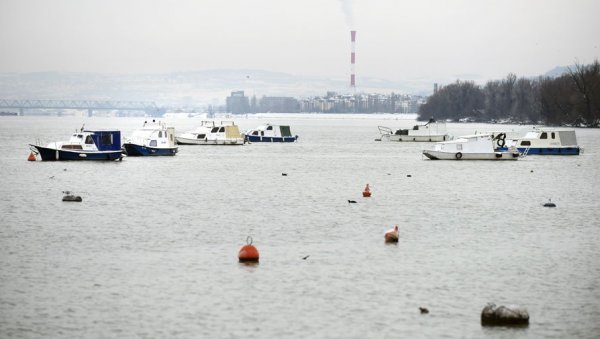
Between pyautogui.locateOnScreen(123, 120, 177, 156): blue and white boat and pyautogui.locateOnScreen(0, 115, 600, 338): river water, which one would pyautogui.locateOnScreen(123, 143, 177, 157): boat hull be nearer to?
pyautogui.locateOnScreen(123, 120, 177, 156): blue and white boat

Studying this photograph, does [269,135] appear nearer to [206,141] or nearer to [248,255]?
[206,141]

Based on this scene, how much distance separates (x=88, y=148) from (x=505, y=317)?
63372 millimetres

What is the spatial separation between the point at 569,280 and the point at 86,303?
14.2 metres

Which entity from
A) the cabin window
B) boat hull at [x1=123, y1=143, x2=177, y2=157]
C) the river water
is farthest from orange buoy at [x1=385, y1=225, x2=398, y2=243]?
boat hull at [x1=123, y1=143, x2=177, y2=157]

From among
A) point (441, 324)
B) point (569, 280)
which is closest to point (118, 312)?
point (441, 324)

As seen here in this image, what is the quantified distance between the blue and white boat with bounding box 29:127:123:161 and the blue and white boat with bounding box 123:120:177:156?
35.4 ft

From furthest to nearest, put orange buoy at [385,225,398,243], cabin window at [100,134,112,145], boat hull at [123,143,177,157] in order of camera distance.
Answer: boat hull at [123,143,177,157]
cabin window at [100,134,112,145]
orange buoy at [385,225,398,243]

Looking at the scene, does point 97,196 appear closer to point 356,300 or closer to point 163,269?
point 163,269

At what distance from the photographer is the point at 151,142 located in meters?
97.3

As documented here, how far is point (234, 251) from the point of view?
33.8 metres

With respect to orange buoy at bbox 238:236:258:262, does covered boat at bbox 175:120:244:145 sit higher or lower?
lower

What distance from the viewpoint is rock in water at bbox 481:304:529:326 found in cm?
2377

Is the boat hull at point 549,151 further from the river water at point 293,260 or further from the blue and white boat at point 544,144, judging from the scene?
the river water at point 293,260

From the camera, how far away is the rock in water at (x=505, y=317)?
936 inches
